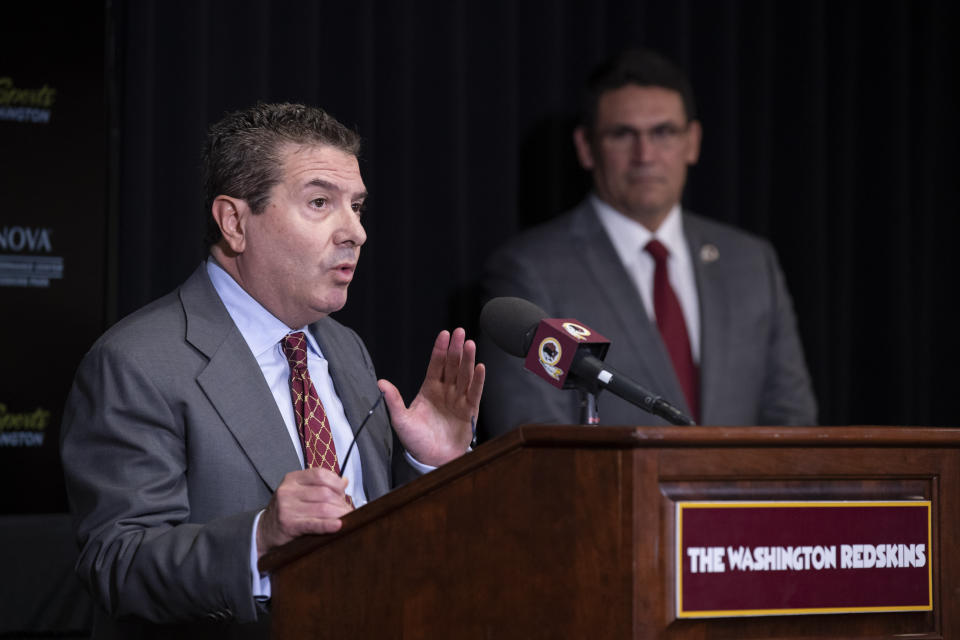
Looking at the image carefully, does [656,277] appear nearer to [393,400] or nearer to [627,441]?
[393,400]

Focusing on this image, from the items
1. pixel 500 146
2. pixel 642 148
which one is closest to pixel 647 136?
pixel 642 148

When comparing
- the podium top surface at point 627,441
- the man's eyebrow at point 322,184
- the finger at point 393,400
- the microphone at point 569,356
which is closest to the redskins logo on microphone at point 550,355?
the microphone at point 569,356

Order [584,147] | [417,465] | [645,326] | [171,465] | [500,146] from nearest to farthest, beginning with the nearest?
[171,465] < [417,465] < [645,326] < [584,147] < [500,146]

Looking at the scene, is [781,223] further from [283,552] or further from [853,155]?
[283,552]

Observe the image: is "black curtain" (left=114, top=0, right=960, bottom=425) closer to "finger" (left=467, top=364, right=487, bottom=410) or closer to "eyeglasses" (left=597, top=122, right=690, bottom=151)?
"eyeglasses" (left=597, top=122, right=690, bottom=151)

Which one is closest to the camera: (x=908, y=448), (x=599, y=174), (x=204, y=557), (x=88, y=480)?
(x=908, y=448)

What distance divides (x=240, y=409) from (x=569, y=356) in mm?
570

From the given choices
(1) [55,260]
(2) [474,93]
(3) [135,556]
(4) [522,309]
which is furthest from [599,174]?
(3) [135,556]

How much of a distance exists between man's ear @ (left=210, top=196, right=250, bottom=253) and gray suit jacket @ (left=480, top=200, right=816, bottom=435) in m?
1.15

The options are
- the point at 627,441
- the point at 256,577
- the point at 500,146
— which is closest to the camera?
the point at 627,441

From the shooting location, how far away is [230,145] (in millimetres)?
1800

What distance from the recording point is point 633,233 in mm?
3055

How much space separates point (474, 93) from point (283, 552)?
2203 mm

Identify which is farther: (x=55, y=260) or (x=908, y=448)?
(x=55, y=260)
